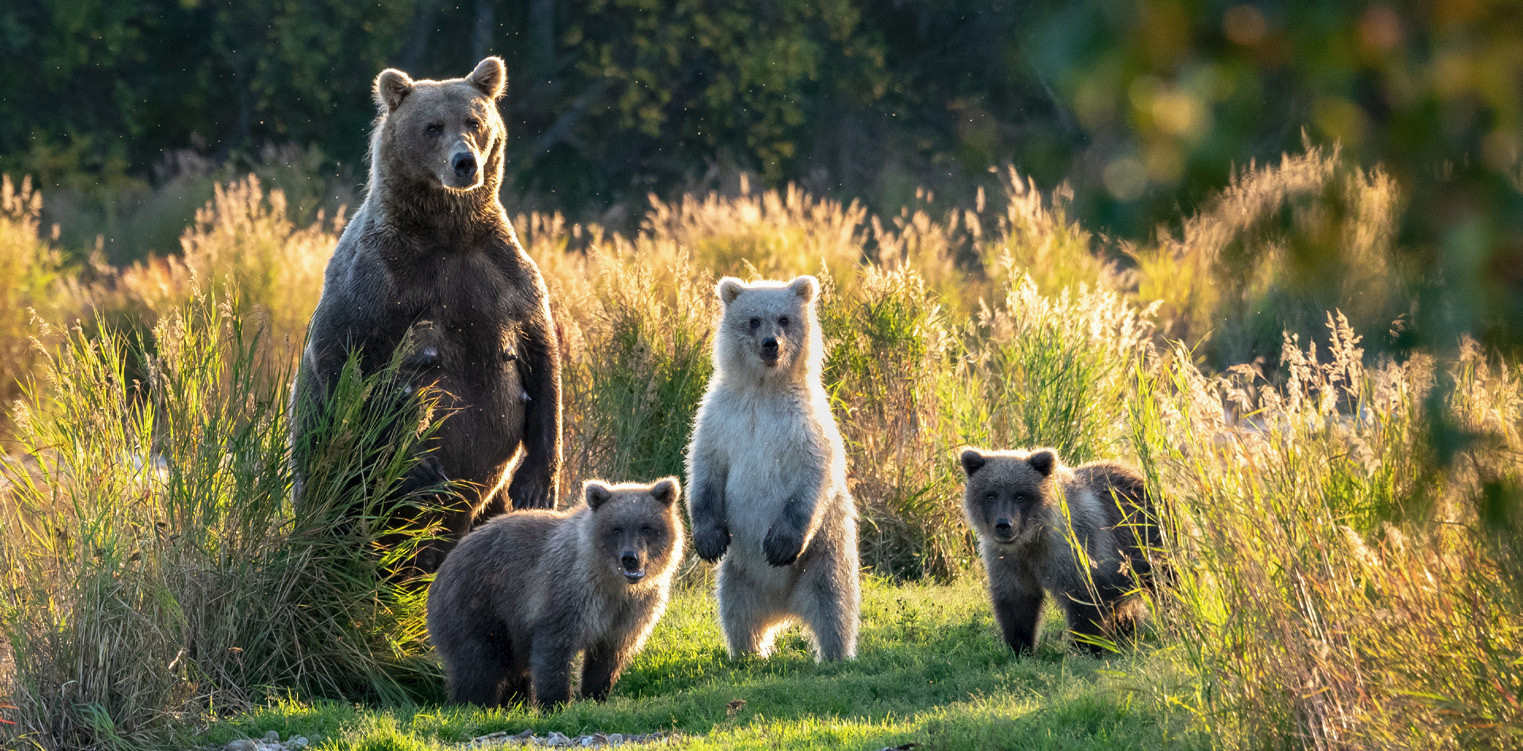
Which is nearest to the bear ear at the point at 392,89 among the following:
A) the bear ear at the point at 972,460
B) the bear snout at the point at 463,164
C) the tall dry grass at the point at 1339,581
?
the bear snout at the point at 463,164

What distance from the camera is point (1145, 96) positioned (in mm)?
1562

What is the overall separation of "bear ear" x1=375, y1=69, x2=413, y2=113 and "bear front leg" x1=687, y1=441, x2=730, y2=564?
2.25m

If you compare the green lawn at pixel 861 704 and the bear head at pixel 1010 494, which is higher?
the bear head at pixel 1010 494

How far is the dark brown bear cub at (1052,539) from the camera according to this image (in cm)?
679

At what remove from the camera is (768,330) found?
7.05 metres

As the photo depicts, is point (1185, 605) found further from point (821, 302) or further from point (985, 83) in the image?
point (985, 83)

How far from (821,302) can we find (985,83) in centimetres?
2007

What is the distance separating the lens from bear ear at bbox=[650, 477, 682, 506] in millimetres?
6668

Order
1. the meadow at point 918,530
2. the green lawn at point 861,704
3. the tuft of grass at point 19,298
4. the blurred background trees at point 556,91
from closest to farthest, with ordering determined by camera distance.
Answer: the meadow at point 918,530 → the green lawn at point 861,704 → the tuft of grass at point 19,298 → the blurred background trees at point 556,91

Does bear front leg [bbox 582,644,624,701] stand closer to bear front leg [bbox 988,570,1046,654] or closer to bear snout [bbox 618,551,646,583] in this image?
bear snout [bbox 618,551,646,583]

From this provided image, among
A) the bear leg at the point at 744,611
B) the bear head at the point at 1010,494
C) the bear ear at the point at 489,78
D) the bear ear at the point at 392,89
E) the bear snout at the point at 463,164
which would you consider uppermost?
the bear ear at the point at 489,78

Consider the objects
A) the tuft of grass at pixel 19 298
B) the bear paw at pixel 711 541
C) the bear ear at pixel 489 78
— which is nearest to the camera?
the bear paw at pixel 711 541

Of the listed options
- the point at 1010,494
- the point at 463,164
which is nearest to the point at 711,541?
the point at 1010,494

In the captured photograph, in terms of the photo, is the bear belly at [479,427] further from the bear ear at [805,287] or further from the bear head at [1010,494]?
the bear head at [1010,494]
